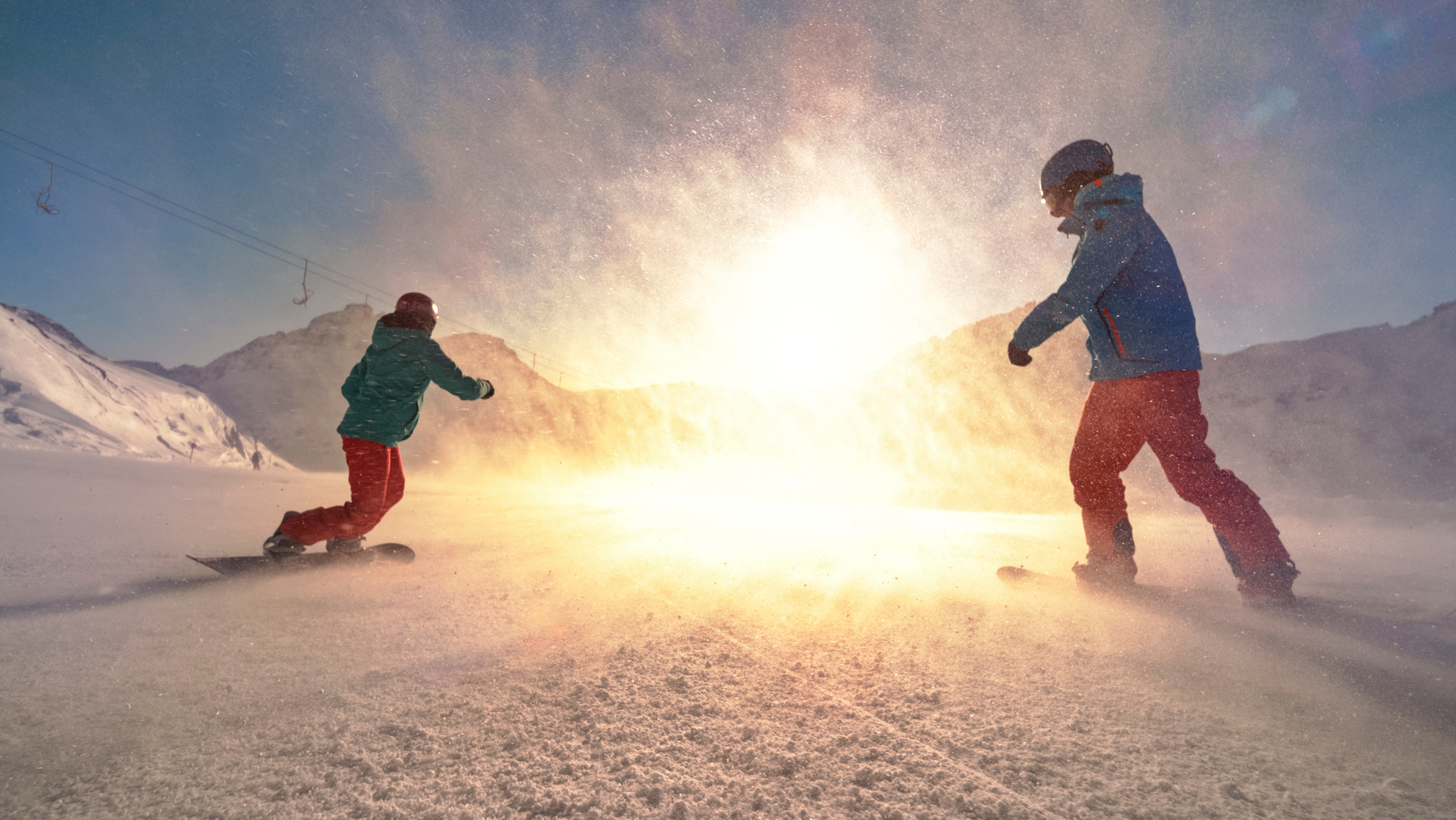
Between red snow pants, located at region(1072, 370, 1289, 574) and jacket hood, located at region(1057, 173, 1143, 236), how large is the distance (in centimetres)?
86

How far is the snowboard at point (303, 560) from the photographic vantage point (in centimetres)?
267

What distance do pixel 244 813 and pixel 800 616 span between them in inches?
63.3

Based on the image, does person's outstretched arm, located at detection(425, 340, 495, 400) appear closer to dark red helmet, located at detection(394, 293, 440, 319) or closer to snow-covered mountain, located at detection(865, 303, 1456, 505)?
dark red helmet, located at detection(394, 293, 440, 319)

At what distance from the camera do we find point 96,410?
16625 millimetres

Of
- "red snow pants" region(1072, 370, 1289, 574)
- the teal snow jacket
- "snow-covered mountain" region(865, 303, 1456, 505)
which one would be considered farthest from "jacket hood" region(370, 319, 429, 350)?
"snow-covered mountain" region(865, 303, 1456, 505)

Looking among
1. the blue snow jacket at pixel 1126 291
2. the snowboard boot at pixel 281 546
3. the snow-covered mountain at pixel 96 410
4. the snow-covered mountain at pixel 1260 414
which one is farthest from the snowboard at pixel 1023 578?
the snow-covered mountain at pixel 96 410

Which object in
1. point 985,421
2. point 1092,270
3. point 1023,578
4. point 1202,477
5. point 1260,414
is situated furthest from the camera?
point 985,421

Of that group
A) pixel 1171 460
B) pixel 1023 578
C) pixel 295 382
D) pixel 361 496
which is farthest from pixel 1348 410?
pixel 295 382

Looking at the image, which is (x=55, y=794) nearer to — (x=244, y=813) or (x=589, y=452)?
(x=244, y=813)

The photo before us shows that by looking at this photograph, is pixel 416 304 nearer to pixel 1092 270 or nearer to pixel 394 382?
pixel 394 382

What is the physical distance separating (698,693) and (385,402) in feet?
9.61

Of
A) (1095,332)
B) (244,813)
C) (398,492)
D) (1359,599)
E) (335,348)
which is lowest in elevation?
(244,813)

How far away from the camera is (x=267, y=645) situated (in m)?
1.63

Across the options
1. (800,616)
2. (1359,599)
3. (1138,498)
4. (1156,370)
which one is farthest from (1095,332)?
(1138,498)
